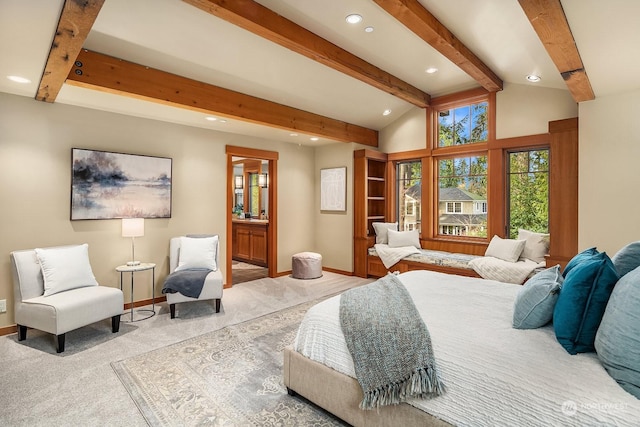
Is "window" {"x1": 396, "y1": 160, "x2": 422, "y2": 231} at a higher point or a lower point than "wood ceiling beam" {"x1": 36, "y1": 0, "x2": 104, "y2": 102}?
lower

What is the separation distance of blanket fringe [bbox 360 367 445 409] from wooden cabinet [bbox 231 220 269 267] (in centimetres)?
498

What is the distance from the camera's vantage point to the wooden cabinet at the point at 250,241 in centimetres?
670

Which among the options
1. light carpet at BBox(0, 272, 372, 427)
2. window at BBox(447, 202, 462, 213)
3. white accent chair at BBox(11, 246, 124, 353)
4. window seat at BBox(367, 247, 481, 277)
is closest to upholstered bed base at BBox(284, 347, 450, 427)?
light carpet at BBox(0, 272, 372, 427)

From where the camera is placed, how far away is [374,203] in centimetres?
631

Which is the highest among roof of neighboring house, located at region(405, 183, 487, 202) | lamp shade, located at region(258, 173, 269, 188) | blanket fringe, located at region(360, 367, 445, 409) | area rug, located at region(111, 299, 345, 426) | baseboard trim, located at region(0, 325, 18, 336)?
lamp shade, located at region(258, 173, 269, 188)

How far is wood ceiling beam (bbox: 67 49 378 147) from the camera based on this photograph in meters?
2.95

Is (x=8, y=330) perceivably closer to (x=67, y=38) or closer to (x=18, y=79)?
(x=18, y=79)

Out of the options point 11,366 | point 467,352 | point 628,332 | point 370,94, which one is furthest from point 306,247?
point 628,332

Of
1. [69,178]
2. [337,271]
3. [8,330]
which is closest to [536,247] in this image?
[337,271]

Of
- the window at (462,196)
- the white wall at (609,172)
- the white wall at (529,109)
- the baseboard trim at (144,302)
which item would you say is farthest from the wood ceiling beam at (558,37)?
the baseboard trim at (144,302)

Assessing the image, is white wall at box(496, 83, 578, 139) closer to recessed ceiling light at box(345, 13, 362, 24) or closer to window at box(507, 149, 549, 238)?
window at box(507, 149, 549, 238)

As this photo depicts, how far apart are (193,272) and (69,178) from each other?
1739 millimetres

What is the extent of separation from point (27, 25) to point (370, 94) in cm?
379

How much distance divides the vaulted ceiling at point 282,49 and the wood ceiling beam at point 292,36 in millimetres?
11
